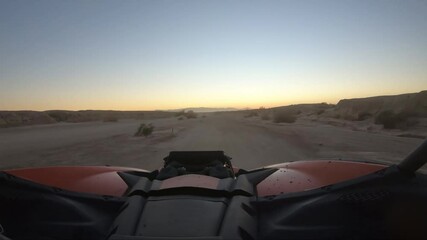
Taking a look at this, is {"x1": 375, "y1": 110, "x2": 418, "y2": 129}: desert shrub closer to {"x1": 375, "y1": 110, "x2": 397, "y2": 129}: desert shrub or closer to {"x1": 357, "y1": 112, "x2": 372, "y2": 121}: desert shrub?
{"x1": 375, "y1": 110, "x2": 397, "y2": 129}: desert shrub

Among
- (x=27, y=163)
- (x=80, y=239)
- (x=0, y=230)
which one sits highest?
(x=0, y=230)

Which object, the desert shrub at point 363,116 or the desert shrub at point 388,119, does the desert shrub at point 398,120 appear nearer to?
the desert shrub at point 388,119

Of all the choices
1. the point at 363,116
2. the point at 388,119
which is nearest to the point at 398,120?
the point at 388,119

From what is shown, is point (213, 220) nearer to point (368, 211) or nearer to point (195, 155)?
point (368, 211)

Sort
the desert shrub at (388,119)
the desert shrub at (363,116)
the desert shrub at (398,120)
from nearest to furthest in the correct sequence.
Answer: the desert shrub at (398,120) → the desert shrub at (388,119) → the desert shrub at (363,116)

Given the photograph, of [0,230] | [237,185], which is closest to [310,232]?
[237,185]

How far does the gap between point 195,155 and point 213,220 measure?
7.30 ft

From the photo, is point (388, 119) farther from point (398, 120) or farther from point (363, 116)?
point (363, 116)

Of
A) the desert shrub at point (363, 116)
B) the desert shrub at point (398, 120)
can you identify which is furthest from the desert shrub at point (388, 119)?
the desert shrub at point (363, 116)

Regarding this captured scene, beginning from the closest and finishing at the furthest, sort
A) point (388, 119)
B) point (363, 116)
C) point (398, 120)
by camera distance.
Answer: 1. point (398, 120)
2. point (388, 119)
3. point (363, 116)

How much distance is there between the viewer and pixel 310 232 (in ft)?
8.52

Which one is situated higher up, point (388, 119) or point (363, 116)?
point (388, 119)

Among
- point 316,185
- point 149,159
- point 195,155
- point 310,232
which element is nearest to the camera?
point 310,232

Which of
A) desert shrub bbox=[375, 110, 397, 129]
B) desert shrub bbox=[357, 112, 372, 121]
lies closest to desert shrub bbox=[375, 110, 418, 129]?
desert shrub bbox=[375, 110, 397, 129]
